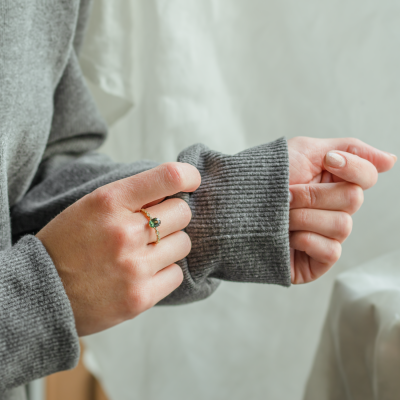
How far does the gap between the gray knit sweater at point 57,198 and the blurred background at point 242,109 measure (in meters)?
0.17

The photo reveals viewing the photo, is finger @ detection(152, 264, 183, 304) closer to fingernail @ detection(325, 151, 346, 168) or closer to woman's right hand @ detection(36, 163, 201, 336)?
woman's right hand @ detection(36, 163, 201, 336)

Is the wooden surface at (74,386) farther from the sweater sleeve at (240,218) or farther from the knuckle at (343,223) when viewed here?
the knuckle at (343,223)

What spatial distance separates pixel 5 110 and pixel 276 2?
489 millimetres

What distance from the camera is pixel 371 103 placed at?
604 millimetres

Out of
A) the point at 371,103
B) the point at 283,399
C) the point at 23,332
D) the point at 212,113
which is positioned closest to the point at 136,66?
the point at 212,113

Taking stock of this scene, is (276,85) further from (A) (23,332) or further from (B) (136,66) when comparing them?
(A) (23,332)

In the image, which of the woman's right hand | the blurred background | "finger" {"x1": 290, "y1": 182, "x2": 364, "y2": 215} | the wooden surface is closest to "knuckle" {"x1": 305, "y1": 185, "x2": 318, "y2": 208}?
"finger" {"x1": 290, "y1": 182, "x2": 364, "y2": 215}

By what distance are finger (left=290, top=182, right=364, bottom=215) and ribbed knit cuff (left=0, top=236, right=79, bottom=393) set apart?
302 mm

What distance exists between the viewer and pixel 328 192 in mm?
426

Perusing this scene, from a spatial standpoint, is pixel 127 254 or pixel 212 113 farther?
pixel 212 113

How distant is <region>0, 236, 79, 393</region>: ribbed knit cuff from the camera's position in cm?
38

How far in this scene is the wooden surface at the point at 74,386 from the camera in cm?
121

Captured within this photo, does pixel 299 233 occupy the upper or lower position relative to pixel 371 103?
lower

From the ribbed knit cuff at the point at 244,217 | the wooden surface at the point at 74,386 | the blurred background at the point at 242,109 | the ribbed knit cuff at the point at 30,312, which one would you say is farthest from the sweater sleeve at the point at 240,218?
the wooden surface at the point at 74,386
